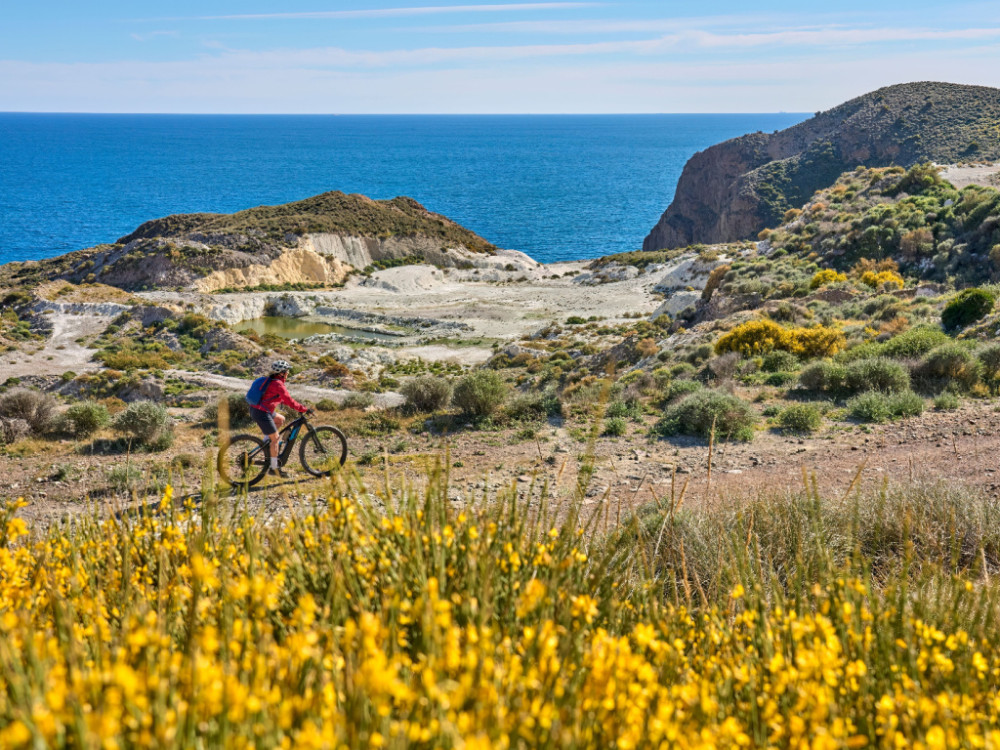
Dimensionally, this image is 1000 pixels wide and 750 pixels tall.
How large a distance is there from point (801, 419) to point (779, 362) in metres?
4.61

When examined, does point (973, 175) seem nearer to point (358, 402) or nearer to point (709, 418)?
point (709, 418)

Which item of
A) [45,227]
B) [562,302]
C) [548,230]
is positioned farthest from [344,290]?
[45,227]

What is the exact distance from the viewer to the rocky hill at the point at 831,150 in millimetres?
65812

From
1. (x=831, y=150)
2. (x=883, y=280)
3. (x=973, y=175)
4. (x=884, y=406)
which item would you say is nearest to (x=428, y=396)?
(x=884, y=406)

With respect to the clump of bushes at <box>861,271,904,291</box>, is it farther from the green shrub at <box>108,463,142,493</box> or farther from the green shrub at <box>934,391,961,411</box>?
the green shrub at <box>108,463,142,493</box>

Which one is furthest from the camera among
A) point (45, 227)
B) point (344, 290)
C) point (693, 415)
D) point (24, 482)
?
point (45, 227)

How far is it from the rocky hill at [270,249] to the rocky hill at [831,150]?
102 ft

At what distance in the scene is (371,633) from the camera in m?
1.82

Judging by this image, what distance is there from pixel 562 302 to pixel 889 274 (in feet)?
80.1

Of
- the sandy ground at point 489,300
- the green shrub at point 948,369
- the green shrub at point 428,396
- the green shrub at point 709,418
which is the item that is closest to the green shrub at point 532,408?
the green shrub at point 428,396

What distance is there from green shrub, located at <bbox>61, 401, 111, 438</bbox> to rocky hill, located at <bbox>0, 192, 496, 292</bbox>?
36.4 meters

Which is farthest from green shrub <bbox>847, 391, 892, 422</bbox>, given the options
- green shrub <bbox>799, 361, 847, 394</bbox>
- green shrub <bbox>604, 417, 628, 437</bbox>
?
green shrub <bbox>604, 417, 628, 437</bbox>

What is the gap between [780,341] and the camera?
1659cm

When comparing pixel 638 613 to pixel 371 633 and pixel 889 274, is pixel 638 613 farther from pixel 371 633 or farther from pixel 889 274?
pixel 889 274
